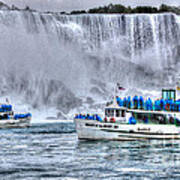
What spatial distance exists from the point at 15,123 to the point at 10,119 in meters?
0.91

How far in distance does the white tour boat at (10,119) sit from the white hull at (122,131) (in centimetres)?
2612

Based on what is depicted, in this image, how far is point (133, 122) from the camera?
57094 mm

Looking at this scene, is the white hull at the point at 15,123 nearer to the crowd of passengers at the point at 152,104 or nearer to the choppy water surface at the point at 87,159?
the choppy water surface at the point at 87,159

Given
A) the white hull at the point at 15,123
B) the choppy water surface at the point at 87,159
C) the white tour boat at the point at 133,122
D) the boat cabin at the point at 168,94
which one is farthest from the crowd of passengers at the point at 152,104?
the white hull at the point at 15,123

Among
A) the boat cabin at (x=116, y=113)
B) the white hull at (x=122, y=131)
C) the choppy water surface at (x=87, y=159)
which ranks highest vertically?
the boat cabin at (x=116, y=113)

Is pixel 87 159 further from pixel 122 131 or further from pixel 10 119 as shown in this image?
pixel 10 119

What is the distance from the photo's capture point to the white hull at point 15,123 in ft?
270

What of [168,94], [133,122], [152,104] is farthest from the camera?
[168,94]

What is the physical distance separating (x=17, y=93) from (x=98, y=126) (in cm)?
4802

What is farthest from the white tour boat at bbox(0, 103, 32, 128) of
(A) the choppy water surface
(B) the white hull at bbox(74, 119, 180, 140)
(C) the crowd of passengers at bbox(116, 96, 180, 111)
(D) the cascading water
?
(C) the crowd of passengers at bbox(116, 96, 180, 111)

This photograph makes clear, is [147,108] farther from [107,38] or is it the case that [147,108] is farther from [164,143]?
[107,38]

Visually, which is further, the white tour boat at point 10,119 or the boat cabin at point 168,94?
the white tour boat at point 10,119

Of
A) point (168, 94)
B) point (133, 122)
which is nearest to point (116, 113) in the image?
point (133, 122)

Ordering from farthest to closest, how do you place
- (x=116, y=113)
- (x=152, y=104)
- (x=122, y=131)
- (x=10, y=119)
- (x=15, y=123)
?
1. (x=15, y=123)
2. (x=10, y=119)
3. (x=152, y=104)
4. (x=116, y=113)
5. (x=122, y=131)
